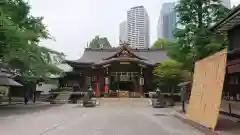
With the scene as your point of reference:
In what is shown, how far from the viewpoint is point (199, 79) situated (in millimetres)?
17578

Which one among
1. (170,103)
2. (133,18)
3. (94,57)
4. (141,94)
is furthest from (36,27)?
(133,18)

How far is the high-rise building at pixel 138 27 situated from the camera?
107 meters

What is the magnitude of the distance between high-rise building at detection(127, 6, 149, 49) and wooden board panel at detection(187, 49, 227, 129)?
88.8m

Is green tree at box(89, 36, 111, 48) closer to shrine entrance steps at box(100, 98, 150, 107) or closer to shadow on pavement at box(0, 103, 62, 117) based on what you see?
shrine entrance steps at box(100, 98, 150, 107)

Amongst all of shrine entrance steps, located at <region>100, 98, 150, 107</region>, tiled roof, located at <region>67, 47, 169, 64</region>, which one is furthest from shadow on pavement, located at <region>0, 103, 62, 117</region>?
tiled roof, located at <region>67, 47, 169, 64</region>

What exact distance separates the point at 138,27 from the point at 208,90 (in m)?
93.9

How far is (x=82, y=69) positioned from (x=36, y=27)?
964 inches

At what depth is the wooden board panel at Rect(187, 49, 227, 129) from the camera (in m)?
13.7

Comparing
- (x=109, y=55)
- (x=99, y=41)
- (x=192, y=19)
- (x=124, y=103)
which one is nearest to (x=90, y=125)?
(x=192, y=19)

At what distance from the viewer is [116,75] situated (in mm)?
52406

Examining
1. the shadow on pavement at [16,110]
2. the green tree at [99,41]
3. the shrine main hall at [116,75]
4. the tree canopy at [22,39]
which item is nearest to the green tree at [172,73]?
the shrine main hall at [116,75]

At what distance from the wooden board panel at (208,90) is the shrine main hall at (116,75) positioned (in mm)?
31591

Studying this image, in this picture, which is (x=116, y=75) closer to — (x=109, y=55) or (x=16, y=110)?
(x=109, y=55)

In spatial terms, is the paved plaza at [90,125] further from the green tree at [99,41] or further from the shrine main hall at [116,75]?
the green tree at [99,41]
